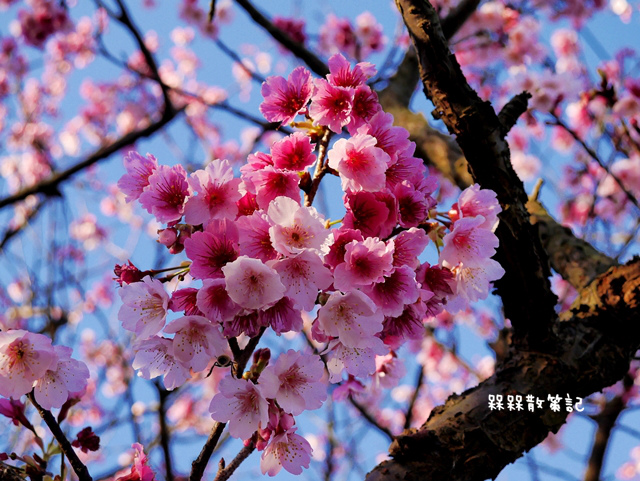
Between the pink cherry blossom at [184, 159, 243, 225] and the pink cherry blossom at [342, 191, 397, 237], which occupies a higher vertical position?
the pink cherry blossom at [184, 159, 243, 225]

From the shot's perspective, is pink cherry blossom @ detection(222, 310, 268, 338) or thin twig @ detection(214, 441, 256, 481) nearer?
pink cherry blossom @ detection(222, 310, 268, 338)

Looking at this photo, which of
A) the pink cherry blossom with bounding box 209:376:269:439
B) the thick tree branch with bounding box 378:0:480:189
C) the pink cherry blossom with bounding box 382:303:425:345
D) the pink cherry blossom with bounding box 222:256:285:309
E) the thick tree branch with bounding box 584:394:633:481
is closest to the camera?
the pink cherry blossom with bounding box 222:256:285:309

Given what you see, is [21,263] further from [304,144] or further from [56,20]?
[304,144]

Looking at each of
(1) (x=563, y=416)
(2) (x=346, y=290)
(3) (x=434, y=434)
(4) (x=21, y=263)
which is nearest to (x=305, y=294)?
(2) (x=346, y=290)

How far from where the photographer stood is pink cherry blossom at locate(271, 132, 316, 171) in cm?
109

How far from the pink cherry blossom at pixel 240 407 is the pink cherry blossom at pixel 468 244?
1.55ft

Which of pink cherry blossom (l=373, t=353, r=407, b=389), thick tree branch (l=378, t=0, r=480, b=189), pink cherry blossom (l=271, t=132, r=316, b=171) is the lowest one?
pink cherry blossom (l=373, t=353, r=407, b=389)

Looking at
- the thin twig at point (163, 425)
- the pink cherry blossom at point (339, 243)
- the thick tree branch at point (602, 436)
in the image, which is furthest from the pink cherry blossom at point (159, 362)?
the thick tree branch at point (602, 436)

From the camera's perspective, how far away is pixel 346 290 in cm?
98

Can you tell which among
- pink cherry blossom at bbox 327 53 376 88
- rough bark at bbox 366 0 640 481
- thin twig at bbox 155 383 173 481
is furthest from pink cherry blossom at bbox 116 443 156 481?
thin twig at bbox 155 383 173 481

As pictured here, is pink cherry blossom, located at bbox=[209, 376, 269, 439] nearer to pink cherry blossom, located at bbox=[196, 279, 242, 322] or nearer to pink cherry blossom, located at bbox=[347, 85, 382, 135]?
pink cherry blossom, located at bbox=[196, 279, 242, 322]

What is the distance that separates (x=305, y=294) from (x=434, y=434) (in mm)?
631

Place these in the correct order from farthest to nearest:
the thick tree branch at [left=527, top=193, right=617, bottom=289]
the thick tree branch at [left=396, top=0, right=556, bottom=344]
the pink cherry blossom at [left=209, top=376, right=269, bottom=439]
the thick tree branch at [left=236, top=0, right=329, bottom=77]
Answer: the thick tree branch at [left=236, top=0, right=329, bottom=77] < the thick tree branch at [left=527, top=193, right=617, bottom=289] < the thick tree branch at [left=396, top=0, right=556, bottom=344] < the pink cherry blossom at [left=209, top=376, right=269, bottom=439]

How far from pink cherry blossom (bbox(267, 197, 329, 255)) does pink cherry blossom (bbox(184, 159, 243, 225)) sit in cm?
12
